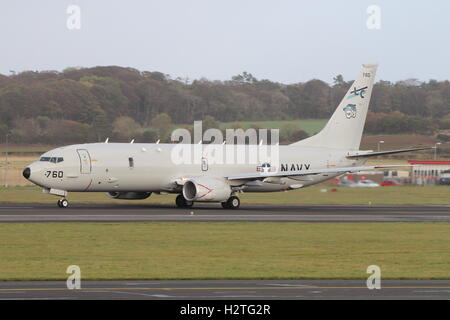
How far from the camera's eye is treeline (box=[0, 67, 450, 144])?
75938mm

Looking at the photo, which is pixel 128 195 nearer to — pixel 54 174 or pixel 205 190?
pixel 205 190

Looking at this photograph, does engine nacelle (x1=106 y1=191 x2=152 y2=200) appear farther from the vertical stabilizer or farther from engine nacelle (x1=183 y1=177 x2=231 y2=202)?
the vertical stabilizer

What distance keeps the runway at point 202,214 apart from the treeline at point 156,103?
21.6 meters

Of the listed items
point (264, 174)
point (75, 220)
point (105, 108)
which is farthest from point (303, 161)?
point (105, 108)

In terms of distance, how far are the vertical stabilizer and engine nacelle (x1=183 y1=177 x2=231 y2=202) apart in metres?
9.39

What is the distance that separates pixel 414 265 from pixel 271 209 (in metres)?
26.0

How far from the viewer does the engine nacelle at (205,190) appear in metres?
51.3

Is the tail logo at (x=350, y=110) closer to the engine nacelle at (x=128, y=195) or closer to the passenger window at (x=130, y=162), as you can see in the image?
the engine nacelle at (x=128, y=195)

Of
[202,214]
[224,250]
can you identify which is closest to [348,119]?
[202,214]

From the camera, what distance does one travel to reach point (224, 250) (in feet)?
97.0

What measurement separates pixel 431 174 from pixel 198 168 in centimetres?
4669

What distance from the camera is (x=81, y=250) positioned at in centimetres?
2877
